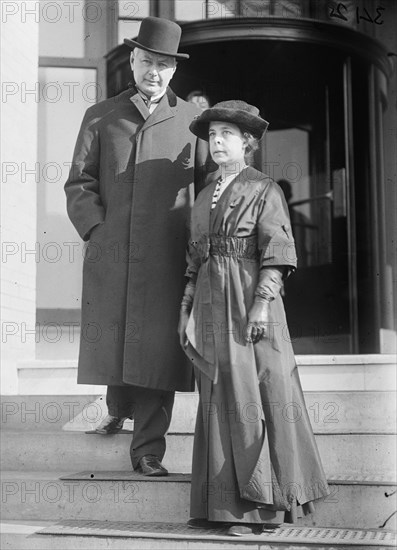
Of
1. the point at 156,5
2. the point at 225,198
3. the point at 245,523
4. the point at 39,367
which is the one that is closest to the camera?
the point at 245,523

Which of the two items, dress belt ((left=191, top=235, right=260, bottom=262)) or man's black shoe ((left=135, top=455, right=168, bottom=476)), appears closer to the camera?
dress belt ((left=191, top=235, right=260, bottom=262))

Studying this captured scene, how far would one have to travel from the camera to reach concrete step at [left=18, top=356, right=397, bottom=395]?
5062 millimetres

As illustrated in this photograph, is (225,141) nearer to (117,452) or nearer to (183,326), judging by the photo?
(183,326)

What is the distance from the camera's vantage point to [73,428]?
15.8 feet

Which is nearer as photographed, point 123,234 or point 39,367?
point 123,234

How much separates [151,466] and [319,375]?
4.45 feet

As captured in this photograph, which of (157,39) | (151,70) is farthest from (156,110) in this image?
(157,39)

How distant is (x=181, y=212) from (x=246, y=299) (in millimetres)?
656

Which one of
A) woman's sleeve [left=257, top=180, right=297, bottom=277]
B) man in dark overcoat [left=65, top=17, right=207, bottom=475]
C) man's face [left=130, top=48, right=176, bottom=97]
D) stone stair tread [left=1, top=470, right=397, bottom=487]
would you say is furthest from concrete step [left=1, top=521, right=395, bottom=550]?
man's face [left=130, top=48, right=176, bottom=97]

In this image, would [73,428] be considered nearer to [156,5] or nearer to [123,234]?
[123,234]

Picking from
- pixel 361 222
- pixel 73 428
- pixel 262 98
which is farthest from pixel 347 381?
pixel 262 98

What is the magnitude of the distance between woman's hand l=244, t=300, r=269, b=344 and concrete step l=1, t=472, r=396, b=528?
683mm

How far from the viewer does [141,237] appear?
4246 mm

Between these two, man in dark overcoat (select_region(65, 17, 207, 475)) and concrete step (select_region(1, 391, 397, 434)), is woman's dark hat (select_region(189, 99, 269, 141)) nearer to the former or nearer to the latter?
man in dark overcoat (select_region(65, 17, 207, 475))
